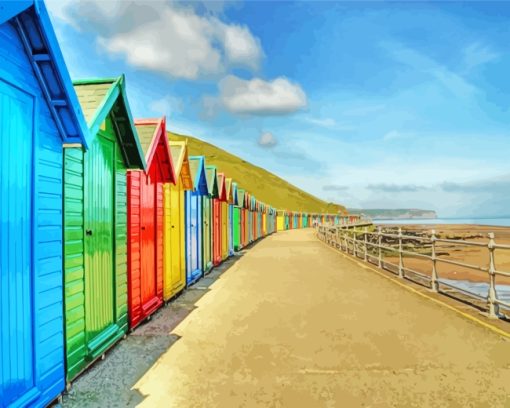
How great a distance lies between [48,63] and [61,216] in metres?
1.49

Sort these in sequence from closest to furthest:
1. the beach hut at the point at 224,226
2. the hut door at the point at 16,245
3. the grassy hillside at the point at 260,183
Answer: the hut door at the point at 16,245
the beach hut at the point at 224,226
the grassy hillside at the point at 260,183

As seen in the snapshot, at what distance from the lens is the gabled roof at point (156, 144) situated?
7.36 meters

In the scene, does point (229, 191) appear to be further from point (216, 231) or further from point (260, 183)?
point (260, 183)

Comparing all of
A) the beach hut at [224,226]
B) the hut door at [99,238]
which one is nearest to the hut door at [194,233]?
the beach hut at [224,226]

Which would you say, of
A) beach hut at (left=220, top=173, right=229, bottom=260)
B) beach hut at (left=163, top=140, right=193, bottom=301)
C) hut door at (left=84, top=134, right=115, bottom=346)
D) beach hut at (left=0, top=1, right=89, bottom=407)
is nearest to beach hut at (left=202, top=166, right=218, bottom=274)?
beach hut at (left=220, top=173, right=229, bottom=260)

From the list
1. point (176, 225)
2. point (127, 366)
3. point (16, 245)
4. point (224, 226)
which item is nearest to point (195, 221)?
point (176, 225)

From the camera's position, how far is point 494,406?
3.93 m

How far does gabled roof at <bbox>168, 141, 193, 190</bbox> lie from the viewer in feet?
32.1

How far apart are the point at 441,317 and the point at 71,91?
674 cm

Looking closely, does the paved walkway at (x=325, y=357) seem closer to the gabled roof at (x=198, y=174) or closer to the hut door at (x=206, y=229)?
the gabled roof at (x=198, y=174)

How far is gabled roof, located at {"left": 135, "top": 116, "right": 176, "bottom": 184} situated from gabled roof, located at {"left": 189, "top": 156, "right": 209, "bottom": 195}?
10.6 feet

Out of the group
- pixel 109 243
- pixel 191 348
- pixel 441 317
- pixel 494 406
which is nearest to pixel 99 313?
pixel 109 243

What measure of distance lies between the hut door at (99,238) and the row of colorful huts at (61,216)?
14 millimetres

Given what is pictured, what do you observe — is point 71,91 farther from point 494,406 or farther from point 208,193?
point 208,193
